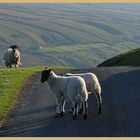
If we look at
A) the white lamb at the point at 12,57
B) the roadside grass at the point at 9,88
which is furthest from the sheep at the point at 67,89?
the white lamb at the point at 12,57

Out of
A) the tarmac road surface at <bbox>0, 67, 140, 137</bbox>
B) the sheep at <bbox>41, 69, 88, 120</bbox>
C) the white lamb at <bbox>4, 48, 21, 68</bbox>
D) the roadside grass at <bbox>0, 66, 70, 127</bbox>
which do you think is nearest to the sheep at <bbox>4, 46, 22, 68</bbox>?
the white lamb at <bbox>4, 48, 21, 68</bbox>

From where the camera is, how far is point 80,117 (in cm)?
2231

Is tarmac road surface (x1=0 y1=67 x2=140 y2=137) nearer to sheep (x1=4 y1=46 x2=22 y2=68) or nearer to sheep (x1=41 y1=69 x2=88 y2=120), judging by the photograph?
sheep (x1=41 y1=69 x2=88 y2=120)

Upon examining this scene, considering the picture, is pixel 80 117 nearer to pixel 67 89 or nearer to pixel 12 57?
pixel 67 89

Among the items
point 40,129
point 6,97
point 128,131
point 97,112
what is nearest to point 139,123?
point 128,131

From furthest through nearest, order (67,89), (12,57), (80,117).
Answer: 1. (12,57)
2. (80,117)
3. (67,89)

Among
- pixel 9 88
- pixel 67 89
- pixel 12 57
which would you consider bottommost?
pixel 12 57

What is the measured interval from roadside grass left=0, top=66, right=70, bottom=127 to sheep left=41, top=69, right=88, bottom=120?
275 cm

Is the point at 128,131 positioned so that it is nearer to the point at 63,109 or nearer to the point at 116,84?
the point at 63,109

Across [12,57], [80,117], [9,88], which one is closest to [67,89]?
[80,117]

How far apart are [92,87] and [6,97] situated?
6.08 meters

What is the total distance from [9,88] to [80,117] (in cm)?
865

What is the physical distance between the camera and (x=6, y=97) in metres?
26.7

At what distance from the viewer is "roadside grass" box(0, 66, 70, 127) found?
949 inches
